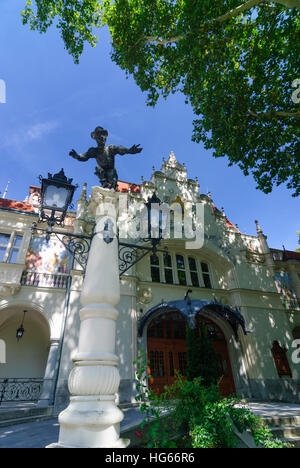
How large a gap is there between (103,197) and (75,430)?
117 inches

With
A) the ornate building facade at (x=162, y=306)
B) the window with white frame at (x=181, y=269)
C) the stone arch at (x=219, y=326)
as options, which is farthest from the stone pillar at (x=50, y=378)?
the window with white frame at (x=181, y=269)

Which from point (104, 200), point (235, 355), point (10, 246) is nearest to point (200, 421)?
point (104, 200)

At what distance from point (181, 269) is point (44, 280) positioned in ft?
26.0

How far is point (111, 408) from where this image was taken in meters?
2.28

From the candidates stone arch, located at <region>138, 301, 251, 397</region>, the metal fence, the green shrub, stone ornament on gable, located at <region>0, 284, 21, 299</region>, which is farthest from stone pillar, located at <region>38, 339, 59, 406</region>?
the green shrub

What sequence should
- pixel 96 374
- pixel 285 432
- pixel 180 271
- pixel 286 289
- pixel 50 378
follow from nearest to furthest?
pixel 96 374, pixel 285 432, pixel 50 378, pixel 180 271, pixel 286 289

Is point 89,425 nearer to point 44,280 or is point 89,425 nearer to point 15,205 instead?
point 44,280

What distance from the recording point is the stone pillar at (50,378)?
9.56m

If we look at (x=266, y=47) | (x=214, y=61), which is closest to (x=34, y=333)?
(x=214, y=61)

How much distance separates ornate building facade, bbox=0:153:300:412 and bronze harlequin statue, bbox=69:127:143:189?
7909 millimetres

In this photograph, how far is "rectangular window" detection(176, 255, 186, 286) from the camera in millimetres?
14898

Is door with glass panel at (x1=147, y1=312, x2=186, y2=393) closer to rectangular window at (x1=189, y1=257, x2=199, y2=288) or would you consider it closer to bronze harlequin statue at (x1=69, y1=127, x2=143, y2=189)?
rectangular window at (x1=189, y1=257, x2=199, y2=288)

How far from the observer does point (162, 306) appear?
40.7 ft

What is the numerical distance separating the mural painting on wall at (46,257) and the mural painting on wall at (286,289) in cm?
1381
